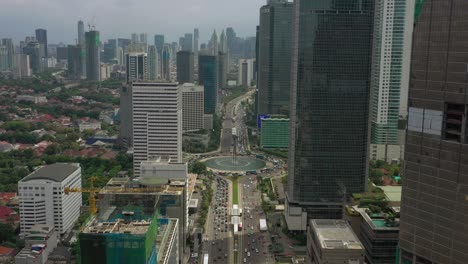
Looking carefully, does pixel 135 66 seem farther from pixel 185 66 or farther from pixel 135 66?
A: pixel 185 66

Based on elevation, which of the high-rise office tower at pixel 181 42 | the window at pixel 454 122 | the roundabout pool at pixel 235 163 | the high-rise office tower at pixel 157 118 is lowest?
the roundabout pool at pixel 235 163

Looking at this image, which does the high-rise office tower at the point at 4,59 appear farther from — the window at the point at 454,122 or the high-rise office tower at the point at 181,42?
the window at the point at 454,122

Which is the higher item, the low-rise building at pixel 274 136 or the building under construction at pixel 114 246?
the building under construction at pixel 114 246

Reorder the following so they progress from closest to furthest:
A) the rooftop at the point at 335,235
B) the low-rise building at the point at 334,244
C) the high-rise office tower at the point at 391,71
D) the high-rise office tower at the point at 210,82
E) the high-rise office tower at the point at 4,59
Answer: the low-rise building at the point at 334,244 → the rooftop at the point at 335,235 → the high-rise office tower at the point at 391,71 → the high-rise office tower at the point at 210,82 → the high-rise office tower at the point at 4,59

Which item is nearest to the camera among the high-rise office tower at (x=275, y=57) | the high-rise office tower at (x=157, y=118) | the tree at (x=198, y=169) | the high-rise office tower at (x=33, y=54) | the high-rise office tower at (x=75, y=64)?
Result: the high-rise office tower at (x=157, y=118)

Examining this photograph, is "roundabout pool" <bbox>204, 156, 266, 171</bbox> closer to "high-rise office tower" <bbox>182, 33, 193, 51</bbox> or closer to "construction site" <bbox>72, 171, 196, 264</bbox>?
"construction site" <bbox>72, 171, 196, 264</bbox>

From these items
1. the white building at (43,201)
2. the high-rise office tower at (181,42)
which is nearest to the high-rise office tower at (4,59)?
the high-rise office tower at (181,42)

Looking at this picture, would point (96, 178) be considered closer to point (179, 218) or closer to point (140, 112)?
point (140, 112)

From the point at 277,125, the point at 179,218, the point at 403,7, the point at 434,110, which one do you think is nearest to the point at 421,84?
the point at 434,110
